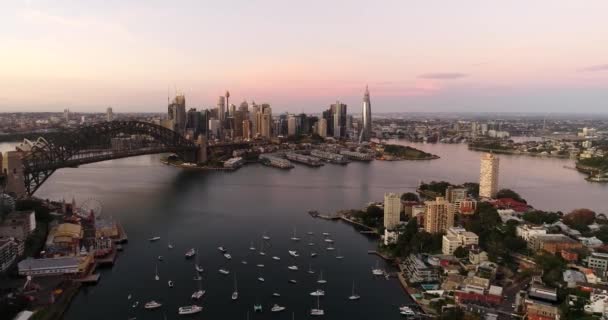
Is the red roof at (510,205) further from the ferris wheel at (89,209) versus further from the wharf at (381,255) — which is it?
the ferris wheel at (89,209)

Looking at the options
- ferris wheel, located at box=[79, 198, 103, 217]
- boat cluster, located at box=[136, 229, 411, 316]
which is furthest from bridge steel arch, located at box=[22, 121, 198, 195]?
boat cluster, located at box=[136, 229, 411, 316]

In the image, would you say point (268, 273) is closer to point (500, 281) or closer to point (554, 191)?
point (500, 281)

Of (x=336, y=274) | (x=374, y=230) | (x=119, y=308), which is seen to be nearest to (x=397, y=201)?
(x=374, y=230)

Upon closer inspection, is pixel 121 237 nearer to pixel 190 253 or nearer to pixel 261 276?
pixel 190 253

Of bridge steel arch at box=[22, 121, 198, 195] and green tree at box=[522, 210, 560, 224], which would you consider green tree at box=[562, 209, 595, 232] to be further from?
bridge steel arch at box=[22, 121, 198, 195]

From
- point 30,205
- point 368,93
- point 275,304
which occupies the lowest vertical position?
point 275,304

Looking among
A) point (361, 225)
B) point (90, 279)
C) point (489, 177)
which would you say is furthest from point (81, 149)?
point (489, 177)

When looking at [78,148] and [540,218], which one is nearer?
[540,218]

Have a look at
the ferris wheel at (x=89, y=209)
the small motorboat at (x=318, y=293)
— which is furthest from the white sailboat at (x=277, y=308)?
the ferris wheel at (x=89, y=209)
